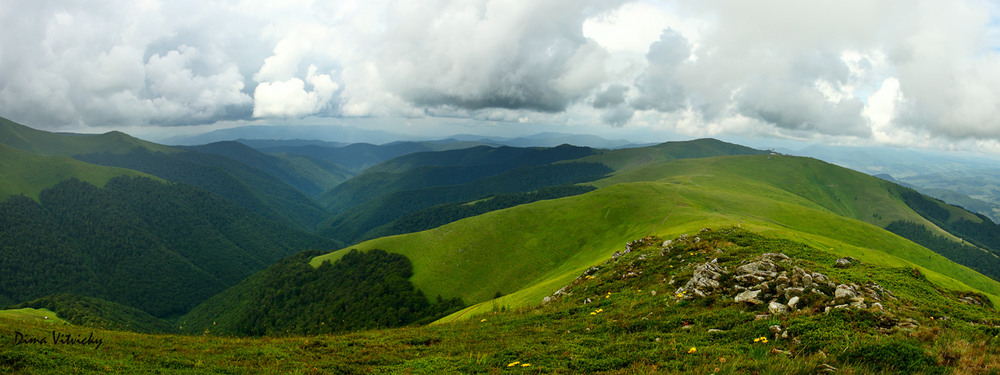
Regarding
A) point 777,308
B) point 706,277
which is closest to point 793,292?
point 777,308

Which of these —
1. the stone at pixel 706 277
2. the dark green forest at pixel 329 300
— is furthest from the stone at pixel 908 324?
the dark green forest at pixel 329 300

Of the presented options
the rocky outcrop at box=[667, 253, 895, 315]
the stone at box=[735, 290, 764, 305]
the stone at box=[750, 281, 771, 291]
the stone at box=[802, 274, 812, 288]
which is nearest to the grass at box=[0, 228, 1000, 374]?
the stone at box=[735, 290, 764, 305]

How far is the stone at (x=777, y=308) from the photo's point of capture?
15.9 m

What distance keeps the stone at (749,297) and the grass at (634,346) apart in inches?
17.0

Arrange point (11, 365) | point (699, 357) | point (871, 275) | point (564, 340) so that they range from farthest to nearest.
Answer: point (871, 275) → point (564, 340) → point (699, 357) → point (11, 365)

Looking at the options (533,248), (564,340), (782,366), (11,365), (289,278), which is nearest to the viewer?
(782,366)

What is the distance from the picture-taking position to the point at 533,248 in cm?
12425

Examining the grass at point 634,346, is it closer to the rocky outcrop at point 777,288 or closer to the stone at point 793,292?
the rocky outcrop at point 777,288

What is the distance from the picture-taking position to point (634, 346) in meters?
15.0

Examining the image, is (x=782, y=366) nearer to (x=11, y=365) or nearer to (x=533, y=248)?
(x=11, y=365)

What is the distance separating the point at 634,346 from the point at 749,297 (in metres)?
7.54

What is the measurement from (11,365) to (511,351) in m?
16.8

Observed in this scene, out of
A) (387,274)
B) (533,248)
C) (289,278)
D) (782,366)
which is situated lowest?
(289,278)

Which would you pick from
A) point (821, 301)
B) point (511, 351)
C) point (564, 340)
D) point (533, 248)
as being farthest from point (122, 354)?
point (533, 248)
